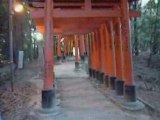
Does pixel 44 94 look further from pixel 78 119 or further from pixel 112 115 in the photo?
pixel 112 115

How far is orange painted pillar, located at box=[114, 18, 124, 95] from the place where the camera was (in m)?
9.03

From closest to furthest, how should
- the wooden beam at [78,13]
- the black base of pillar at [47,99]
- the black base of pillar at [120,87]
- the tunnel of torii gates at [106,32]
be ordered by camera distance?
1. the black base of pillar at [47,99]
2. the tunnel of torii gates at [106,32]
3. the wooden beam at [78,13]
4. the black base of pillar at [120,87]

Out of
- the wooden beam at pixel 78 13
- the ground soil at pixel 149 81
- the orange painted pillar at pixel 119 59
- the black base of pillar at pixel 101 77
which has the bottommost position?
the ground soil at pixel 149 81

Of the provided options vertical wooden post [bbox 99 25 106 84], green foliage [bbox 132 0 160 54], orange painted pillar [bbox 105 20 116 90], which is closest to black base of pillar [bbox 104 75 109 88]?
orange painted pillar [bbox 105 20 116 90]

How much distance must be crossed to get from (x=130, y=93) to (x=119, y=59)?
154cm

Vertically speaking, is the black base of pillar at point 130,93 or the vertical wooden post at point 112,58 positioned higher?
the vertical wooden post at point 112,58

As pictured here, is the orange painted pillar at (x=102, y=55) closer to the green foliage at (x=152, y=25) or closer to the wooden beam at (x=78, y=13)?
the wooden beam at (x=78, y=13)

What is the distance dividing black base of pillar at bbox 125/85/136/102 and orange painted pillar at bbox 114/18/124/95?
3.75 ft

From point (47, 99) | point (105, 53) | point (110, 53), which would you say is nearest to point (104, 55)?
point (105, 53)

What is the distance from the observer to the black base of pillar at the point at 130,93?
25.9ft

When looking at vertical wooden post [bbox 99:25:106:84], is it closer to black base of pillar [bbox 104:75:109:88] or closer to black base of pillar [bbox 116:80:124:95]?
black base of pillar [bbox 104:75:109:88]

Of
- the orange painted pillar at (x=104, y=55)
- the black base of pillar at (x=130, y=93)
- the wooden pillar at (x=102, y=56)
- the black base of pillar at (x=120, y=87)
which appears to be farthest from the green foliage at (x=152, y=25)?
the black base of pillar at (x=130, y=93)

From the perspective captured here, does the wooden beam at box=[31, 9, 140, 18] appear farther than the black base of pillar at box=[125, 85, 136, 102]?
Yes

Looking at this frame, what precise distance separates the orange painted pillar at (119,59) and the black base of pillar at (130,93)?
1142mm
